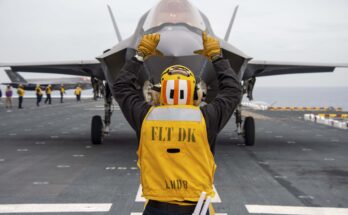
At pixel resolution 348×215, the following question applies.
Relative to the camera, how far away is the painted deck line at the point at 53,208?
633 centimetres

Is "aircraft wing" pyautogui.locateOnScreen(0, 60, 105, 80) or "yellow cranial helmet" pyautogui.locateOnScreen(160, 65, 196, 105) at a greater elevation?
"aircraft wing" pyautogui.locateOnScreen(0, 60, 105, 80)

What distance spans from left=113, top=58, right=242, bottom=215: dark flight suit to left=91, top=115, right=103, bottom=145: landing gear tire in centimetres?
962

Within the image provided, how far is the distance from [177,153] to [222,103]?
66 centimetres

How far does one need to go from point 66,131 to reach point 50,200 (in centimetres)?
1215

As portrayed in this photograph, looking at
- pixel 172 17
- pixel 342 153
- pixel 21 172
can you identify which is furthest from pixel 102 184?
pixel 342 153

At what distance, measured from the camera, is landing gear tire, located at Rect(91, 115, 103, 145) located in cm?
1334

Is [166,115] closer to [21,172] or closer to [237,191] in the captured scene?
[237,191]

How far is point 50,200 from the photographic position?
6910 mm

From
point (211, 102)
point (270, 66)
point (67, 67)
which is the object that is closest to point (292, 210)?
point (211, 102)

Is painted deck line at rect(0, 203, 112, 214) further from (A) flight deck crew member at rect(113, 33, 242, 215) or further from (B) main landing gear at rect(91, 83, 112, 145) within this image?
(B) main landing gear at rect(91, 83, 112, 145)

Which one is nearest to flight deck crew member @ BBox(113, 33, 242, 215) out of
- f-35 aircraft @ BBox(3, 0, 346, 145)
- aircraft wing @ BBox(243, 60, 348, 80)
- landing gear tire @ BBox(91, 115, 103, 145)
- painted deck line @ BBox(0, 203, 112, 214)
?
painted deck line @ BBox(0, 203, 112, 214)

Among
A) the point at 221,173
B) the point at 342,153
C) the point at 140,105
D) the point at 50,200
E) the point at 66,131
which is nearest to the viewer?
the point at 140,105

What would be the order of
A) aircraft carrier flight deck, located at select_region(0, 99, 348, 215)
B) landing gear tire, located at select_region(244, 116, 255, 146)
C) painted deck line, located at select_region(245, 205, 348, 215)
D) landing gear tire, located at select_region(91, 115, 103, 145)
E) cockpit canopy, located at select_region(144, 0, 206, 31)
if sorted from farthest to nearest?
1. landing gear tire, located at select_region(244, 116, 255, 146)
2. landing gear tire, located at select_region(91, 115, 103, 145)
3. cockpit canopy, located at select_region(144, 0, 206, 31)
4. aircraft carrier flight deck, located at select_region(0, 99, 348, 215)
5. painted deck line, located at select_region(245, 205, 348, 215)

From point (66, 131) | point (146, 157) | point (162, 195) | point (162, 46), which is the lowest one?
point (66, 131)
